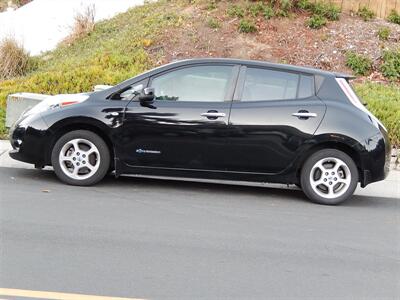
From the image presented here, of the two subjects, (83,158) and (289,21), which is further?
(289,21)

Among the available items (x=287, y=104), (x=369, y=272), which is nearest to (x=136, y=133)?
(x=287, y=104)

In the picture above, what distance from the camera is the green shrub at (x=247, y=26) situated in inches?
558

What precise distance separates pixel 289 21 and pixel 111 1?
5.95m

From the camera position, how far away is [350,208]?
25.3 ft

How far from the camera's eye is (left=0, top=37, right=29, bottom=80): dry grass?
46.5 ft

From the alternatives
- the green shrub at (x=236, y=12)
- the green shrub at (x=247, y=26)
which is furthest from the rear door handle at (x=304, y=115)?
the green shrub at (x=236, y=12)

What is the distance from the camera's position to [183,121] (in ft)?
25.1

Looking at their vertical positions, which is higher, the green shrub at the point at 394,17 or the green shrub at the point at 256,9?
the green shrub at the point at 394,17

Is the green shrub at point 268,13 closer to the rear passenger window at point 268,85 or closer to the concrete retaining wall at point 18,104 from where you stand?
the concrete retaining wall at point 18,104

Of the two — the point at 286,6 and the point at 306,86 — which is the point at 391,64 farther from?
the point at 306,86

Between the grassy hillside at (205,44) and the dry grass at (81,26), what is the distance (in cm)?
79

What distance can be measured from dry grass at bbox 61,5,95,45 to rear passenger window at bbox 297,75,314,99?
31.1 ft

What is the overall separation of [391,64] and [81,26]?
24.3 feet

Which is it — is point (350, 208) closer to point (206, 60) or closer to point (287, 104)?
point (287, 104)
